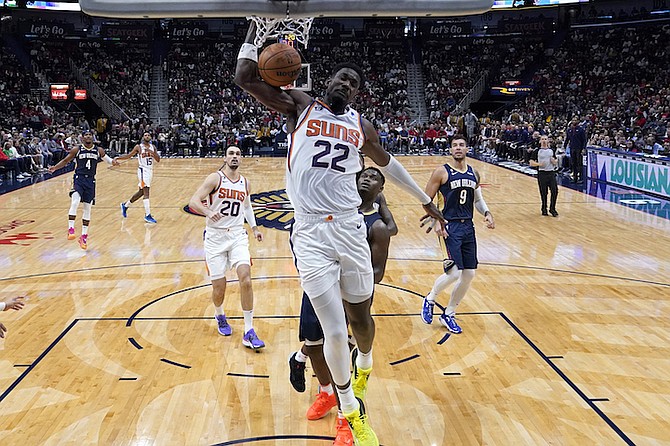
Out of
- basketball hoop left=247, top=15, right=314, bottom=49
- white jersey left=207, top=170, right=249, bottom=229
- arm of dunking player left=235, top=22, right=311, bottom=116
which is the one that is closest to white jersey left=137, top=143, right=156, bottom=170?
basketball hoop left=247, top=15, right=314, bottom=49

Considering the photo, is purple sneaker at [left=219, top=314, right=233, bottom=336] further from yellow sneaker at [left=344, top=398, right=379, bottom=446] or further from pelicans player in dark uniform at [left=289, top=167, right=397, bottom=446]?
yellow sneaker at [left=344, top=398, right=379, bottom=446]

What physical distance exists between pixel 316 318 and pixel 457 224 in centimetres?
268

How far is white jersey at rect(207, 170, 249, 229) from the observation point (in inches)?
270

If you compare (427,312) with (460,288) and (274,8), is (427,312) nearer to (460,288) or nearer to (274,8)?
(460,288)

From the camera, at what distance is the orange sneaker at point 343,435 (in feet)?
14.5

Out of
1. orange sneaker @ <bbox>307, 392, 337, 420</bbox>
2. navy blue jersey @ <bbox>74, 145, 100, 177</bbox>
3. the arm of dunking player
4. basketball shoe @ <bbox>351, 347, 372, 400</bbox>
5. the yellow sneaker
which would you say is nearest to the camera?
the arm of dunking player

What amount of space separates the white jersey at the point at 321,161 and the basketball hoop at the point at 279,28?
27.5 inches

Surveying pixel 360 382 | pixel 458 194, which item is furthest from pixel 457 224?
pixel 360 382

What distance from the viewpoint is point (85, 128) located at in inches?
1281

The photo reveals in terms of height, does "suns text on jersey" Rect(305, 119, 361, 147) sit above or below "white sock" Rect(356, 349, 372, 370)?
above

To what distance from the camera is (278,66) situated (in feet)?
13.0

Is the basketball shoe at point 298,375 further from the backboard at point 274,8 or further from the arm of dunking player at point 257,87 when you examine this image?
the backboard at point 274,8

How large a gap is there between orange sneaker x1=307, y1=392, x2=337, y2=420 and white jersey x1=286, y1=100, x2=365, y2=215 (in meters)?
1.70

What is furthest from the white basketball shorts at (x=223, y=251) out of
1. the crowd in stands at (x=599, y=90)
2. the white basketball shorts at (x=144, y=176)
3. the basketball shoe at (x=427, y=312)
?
the crowd in stands at (x=599, y=90)
